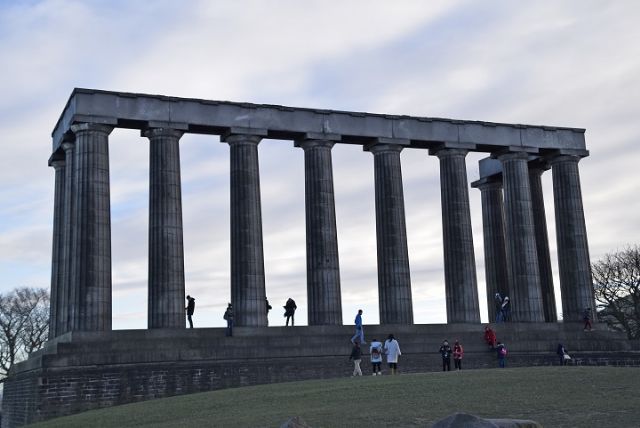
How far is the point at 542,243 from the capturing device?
6819 centimetres

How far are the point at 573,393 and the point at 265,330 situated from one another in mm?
26649

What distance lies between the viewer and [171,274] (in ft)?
172

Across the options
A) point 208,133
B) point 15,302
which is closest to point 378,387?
point 208,133

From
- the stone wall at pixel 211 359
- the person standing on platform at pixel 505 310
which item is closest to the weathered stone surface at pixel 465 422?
the stone wall at pixel 211 359

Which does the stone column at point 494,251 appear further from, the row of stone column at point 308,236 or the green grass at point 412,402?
the green grass at point 412,402

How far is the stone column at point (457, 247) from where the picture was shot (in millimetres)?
59188

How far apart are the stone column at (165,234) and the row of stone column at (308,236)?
0.06 meters

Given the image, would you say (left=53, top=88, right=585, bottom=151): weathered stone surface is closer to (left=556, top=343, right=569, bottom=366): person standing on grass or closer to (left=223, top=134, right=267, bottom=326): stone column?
(left=223, top=134, right=267, bottom=326): stone column

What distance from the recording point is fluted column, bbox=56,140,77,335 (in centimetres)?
5181

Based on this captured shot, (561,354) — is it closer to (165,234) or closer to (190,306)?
(190,306)

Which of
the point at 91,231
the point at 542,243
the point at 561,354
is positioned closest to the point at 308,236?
the point at 91,231

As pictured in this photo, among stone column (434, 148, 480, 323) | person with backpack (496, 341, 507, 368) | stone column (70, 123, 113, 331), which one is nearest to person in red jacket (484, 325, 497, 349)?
person with backpack (496, 341, 507, 368)

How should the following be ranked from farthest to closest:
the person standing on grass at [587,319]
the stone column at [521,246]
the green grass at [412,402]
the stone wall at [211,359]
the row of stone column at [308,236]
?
1. the stone column at [521,246]
2. the person standing on grass at [587,319]
3. the row of stone column at [308,236]
4. the stone wall at [211,359]
5. the green grass at [412,402]

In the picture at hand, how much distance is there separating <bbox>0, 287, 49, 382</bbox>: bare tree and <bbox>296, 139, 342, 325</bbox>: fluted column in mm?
48929
